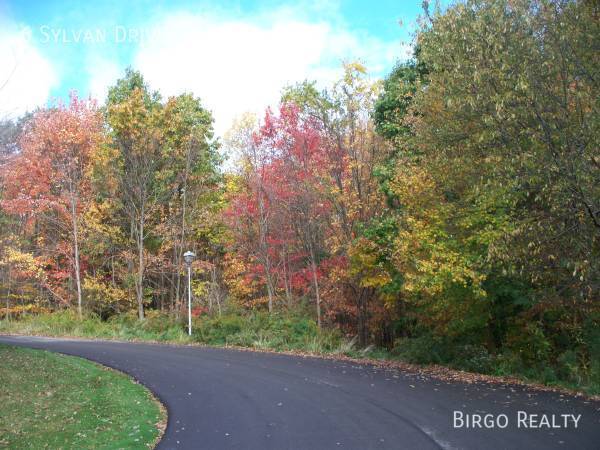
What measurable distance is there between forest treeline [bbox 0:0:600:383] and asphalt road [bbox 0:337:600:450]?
8.36 feet

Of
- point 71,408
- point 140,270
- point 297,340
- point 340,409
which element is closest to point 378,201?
point 297,340

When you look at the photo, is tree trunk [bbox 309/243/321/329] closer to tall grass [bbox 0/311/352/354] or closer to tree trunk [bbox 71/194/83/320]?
tall grass [bbox 0/311/352/354]

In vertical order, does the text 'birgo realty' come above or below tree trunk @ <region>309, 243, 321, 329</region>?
below

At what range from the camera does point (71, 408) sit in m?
10.6

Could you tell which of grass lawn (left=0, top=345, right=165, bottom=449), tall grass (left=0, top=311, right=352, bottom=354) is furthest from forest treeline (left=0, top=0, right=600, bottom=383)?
grass lawn (left=0, top=345, right=165, bottom=449)

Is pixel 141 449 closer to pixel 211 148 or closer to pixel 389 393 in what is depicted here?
pixel 389 393

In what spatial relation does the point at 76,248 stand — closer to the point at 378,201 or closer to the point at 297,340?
the point at 297,340

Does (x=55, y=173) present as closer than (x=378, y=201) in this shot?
No

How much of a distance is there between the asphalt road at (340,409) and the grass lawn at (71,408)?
1.65 feet

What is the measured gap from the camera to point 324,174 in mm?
22953

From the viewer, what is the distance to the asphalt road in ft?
26.0

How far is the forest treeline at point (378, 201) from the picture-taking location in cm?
1002

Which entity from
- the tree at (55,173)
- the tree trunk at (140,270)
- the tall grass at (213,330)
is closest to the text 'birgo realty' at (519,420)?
the tall grass at (213,330)

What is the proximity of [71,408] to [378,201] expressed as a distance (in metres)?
14.2
